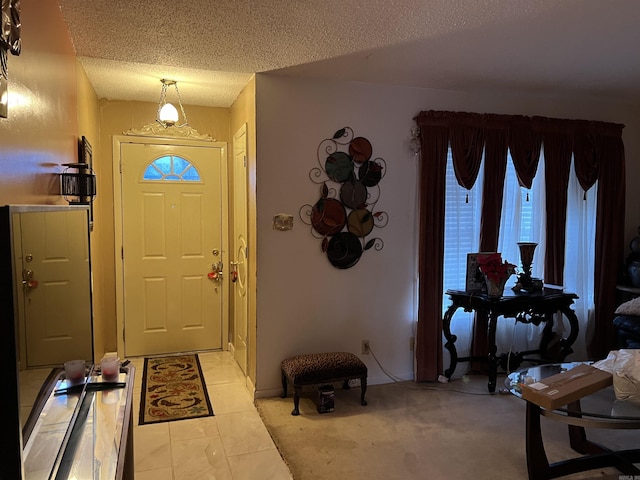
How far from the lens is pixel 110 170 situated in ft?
13.9

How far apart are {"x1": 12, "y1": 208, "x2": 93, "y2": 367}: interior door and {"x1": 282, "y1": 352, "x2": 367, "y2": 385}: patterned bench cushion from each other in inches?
63.3

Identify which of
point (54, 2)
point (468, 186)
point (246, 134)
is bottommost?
point (468, 186)

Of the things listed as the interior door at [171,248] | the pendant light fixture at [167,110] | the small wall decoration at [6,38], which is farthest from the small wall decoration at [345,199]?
the small wall decoration at [6,38]

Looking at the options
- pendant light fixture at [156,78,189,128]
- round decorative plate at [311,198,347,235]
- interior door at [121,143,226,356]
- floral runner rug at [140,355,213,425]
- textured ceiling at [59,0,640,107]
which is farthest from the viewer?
interior door at [121,143,226,356]

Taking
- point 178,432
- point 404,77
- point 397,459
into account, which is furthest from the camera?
point 404,77

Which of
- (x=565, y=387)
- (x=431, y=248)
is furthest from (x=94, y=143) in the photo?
(x=565, y=387)

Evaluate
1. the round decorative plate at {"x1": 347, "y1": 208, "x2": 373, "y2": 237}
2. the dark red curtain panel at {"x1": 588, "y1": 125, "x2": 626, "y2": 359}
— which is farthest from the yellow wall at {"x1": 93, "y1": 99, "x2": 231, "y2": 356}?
the dark red curtain panel at {"x1": 588, "y1": 125, "x2": 626, "y2": 359}

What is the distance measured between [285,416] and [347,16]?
254 cm

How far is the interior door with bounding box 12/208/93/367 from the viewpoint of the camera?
1165 mm

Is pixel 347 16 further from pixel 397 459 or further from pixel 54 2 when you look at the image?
pixel 397 459

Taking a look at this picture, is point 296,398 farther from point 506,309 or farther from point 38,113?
point 38,113

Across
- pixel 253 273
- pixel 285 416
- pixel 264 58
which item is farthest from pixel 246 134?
pixel 285 416

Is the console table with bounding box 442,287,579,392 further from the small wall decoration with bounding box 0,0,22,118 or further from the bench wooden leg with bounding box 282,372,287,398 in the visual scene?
the small wall decoration with bounding box 0,0,22,118

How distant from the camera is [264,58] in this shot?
306 centimetres
